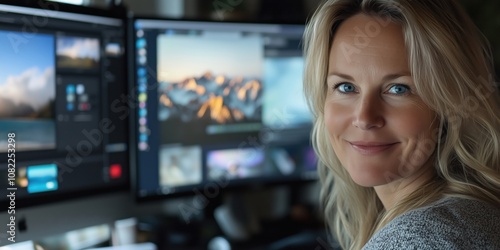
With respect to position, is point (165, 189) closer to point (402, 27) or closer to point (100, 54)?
point (100, 54)

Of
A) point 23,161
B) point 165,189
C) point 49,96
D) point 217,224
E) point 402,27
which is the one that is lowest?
point 217,224

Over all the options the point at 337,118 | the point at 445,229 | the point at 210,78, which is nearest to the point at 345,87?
the point at 337,118

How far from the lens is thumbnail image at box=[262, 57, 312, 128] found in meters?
1.42

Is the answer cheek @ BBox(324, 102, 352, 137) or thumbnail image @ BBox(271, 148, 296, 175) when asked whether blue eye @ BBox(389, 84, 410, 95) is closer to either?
cheek @ BBox(324, 102, 352, 137)

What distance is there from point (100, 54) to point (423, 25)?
0.60 m

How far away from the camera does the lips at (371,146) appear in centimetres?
88

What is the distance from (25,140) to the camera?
99cm

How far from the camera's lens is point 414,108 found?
86 centimetres

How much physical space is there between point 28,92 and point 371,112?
1.81 feet

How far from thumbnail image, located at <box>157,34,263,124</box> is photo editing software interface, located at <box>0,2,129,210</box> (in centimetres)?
11

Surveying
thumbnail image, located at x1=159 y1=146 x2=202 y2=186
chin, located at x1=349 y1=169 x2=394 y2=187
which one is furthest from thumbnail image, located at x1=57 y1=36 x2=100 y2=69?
chin, located at x1=349 y1=169 x2=394 y2=187

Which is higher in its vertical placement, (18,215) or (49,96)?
(49,96)

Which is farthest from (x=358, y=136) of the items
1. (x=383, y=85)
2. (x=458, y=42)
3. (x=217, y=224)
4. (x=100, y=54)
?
(x=217, y=224)

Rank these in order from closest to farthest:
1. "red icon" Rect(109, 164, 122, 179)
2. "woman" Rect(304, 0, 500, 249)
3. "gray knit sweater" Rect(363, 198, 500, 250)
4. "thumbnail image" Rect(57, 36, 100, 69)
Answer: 1. "gray knit sweater" Rect(363, 198, 500, 250)
2. "woman" Rect(304, 0, 500, 249)
3. "thumbnail image" Rect(57, 36, 100, 69)
4. "red icon" Rect(109, 164, 122, 179)
